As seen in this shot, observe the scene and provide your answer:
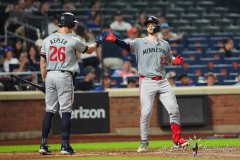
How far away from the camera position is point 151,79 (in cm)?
1121

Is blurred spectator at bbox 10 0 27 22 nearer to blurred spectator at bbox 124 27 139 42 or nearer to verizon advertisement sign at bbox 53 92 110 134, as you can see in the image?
blurred spectator at bbox 124 27 139 42

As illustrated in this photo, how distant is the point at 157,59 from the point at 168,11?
470 inches

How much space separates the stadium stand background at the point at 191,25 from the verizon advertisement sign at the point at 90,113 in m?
1.00

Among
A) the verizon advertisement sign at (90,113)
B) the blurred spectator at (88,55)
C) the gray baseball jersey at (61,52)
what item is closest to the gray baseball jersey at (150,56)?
the gray baseball jersey at (61,52)

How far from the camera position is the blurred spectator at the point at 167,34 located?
19.5 meters

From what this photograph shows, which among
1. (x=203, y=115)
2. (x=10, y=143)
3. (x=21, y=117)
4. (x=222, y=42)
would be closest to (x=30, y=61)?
A: (x=21, y=117)

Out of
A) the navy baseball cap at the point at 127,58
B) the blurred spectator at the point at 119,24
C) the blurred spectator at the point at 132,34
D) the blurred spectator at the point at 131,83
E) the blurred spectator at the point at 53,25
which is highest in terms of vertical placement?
the blurred spectator at the point at 119,24

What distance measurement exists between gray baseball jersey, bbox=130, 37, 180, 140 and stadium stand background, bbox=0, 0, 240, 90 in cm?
532

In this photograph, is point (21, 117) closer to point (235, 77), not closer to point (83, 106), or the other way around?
point (83, 106)

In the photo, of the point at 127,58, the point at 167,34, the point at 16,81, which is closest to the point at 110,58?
the point at 127,58

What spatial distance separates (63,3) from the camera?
68.9 feet

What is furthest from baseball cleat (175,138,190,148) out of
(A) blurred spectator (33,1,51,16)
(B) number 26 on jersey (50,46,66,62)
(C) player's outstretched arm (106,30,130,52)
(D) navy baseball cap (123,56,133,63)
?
(A) blurred spectator (33,1,51,16)

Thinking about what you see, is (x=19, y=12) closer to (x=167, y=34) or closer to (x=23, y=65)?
(x=23, y=65)

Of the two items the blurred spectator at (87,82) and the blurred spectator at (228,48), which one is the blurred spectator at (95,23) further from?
the blurred spectator at (228,48)
